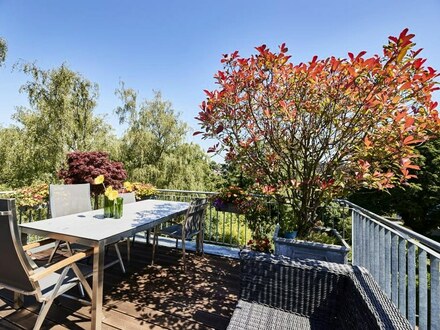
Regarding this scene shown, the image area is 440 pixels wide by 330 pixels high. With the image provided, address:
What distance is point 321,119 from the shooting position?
2.35 meters

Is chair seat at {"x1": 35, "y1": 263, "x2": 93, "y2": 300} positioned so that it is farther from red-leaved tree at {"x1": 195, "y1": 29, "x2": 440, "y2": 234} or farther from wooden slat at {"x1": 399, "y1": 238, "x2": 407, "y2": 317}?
wooden slat at {"x1": 399, "y1": 238, "x2": 407, "y2": 317}

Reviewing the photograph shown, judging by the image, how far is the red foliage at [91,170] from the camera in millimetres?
4945

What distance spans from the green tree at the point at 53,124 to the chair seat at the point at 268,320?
1132cm

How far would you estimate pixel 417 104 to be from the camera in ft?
6.97

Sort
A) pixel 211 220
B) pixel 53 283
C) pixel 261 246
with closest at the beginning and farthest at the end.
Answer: pixel 53 283, pixel 261 246, pixel 211 220

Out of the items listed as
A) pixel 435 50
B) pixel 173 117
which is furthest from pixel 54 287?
pixel 173 117

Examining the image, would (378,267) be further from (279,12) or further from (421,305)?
(279,12)

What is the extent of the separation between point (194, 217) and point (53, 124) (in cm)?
1016

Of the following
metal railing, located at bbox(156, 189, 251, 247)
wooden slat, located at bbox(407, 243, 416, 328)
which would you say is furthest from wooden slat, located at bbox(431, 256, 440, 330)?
metal railing, located at bbox(156, 189, 251, 247)

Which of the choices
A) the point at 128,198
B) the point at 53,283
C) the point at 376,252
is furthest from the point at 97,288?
the point at 376,252

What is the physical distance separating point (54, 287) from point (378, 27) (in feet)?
17.2

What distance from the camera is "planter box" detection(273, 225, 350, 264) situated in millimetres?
2328

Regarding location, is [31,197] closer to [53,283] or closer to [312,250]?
[53,283]

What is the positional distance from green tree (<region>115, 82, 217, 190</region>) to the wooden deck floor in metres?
9.09
